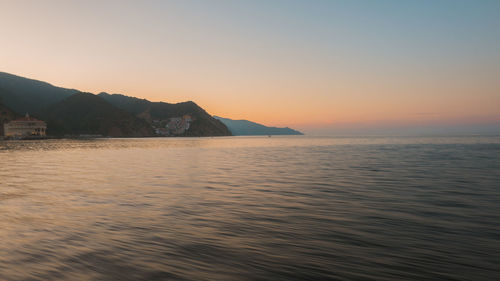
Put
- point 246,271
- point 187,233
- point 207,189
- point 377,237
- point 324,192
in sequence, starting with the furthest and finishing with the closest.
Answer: point 207,189
point 324,192
point 187,233
point 377,237
point 246,271

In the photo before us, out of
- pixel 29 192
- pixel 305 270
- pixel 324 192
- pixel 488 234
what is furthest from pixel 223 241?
pixel 29 192

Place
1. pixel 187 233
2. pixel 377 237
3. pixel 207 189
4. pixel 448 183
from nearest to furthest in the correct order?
pixel 377 237 → pixel 187 233 → pixel 207 189 → pixel 448 183

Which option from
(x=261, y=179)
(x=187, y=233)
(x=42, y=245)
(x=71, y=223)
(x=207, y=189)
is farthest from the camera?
(x=261, y=179)

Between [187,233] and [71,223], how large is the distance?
17.2 feet

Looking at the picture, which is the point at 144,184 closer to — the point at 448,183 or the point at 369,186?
the point at 369,186

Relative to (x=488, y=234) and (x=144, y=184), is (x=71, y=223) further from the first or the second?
(x=488, y=234)

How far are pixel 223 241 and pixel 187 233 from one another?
167cm

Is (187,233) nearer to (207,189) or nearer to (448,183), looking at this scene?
(207,189)

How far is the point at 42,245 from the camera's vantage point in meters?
9.61

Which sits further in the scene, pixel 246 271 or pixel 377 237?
pixel 377 237

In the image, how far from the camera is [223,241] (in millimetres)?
10039

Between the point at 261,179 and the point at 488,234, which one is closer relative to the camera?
the point at 488,234

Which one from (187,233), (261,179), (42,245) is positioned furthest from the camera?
(261,179)

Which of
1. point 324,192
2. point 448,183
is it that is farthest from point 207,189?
point 448,183
